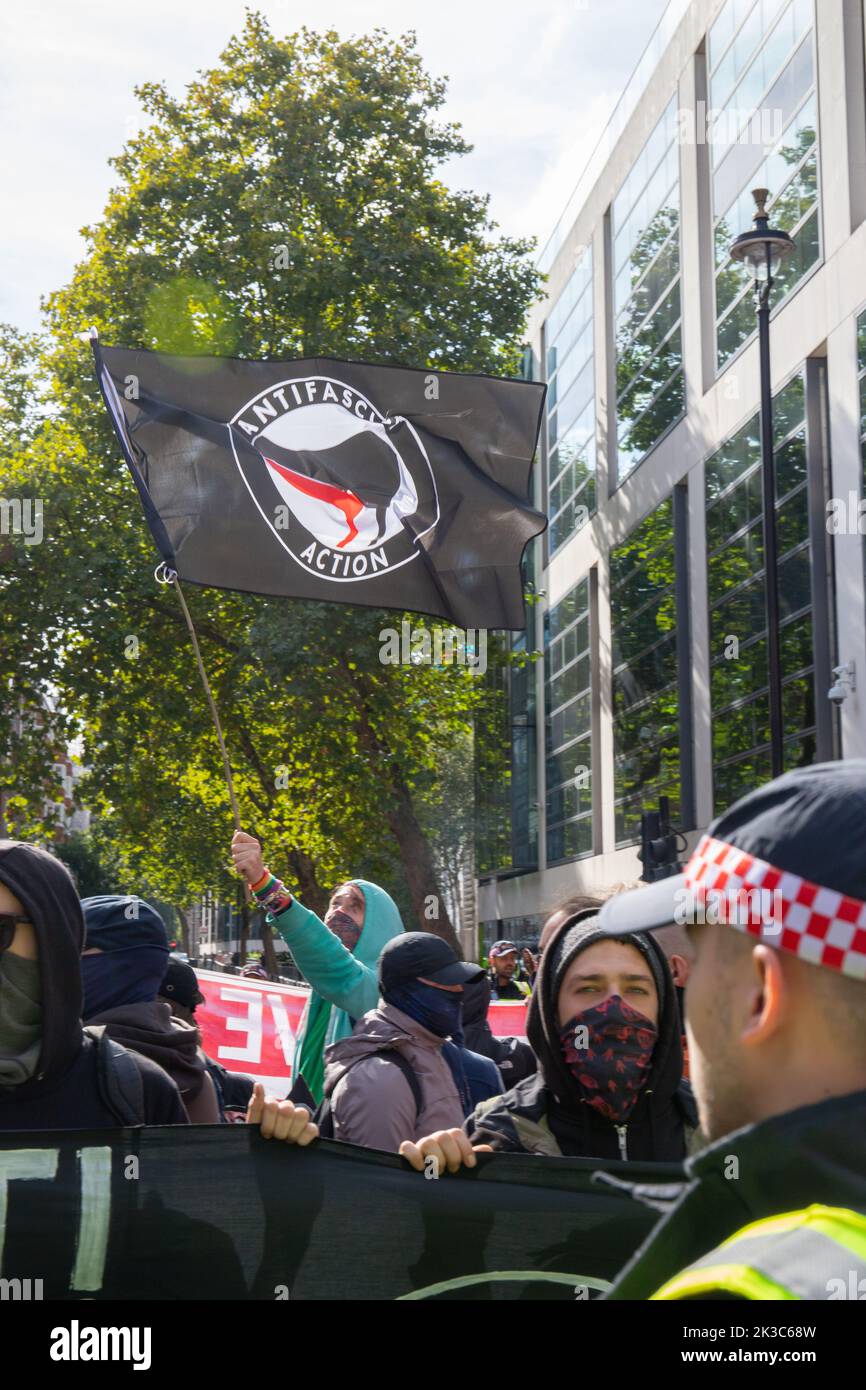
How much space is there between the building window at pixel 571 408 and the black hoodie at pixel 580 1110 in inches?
1359

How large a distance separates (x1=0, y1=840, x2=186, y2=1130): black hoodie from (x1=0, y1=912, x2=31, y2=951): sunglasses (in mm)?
32

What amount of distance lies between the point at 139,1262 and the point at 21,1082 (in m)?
0.46

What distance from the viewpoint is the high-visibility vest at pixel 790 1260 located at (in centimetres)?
123

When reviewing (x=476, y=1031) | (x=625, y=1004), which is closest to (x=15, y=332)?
(x=476, y=1031)

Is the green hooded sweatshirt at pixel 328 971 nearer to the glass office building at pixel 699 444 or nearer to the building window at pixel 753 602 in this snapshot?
the glass office building at pixel 699 444

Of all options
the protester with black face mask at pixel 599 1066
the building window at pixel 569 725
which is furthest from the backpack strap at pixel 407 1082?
the building window at pixel 569 725

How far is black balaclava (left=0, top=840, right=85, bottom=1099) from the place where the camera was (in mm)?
3418

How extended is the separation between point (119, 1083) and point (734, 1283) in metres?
2.51

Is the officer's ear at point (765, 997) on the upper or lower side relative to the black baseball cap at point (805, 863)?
lower

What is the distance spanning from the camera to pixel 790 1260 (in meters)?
1.23

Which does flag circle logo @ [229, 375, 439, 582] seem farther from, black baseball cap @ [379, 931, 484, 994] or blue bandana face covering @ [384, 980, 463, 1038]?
blue bandana face covering @ [384, 980, 463, 1038]

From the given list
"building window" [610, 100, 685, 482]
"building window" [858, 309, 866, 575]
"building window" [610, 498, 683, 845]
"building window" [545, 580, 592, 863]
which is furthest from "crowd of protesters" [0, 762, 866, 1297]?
"building window" [545, 580, 592, 863]

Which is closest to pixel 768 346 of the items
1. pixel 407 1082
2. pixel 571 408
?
pixel 407 1082

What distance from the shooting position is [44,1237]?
11.1 feet
